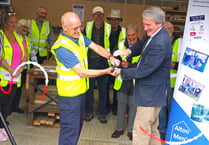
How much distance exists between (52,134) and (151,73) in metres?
2.01

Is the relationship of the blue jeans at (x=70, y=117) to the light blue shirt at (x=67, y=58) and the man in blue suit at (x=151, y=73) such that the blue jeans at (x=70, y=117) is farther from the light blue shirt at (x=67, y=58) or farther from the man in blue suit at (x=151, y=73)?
the man in blue suit at (x=151, y=73)

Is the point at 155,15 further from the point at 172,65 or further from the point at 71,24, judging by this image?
the point at 172,65

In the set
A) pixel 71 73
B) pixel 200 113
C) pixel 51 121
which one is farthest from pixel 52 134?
pixel 200 113

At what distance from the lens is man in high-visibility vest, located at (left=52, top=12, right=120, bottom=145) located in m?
2.54

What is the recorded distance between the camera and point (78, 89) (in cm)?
272

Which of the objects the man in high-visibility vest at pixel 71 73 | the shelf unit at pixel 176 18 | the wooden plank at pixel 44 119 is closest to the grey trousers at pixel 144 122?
the man in high-visibility vest at pixel 71 73

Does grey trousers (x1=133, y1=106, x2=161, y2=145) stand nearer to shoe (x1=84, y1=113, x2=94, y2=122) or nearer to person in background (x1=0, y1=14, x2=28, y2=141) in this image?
shoe (x1=84, y1=113, x2=94, y2=122)

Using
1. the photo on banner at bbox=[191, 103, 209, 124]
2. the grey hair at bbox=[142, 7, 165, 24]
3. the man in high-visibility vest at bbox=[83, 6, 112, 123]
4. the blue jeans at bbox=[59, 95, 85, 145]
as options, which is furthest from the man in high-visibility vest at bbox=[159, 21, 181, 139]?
the blue jeans at bbox=[59, 95, 85, 145]

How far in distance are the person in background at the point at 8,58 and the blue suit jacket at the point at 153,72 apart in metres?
1.74

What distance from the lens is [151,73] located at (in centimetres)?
254

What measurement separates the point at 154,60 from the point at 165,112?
1637 millimetres

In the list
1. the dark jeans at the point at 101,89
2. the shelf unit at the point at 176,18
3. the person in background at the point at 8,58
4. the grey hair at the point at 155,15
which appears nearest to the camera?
the grey hair at the point at 155,15

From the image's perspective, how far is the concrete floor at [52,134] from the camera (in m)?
3.55

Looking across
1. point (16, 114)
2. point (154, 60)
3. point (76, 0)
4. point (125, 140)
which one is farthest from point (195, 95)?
point (76, 0)
